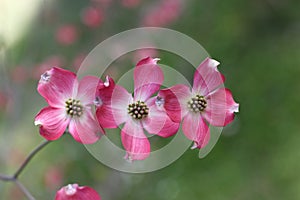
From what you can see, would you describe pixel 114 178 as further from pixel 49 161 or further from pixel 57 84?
pixel 57 84

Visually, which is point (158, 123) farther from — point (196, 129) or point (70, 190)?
point (70, 190)

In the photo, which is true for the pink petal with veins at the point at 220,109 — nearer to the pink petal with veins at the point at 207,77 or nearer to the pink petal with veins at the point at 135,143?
the pink petal with veins at the point at 207,77

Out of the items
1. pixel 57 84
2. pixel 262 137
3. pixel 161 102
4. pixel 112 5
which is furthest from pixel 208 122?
pixel 262 137

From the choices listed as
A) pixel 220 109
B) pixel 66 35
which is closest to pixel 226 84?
pixel 66 35

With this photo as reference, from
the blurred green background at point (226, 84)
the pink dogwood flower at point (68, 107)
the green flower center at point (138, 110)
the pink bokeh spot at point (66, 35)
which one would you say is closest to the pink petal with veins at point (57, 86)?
the pink dogwood flower at point (68, 107)

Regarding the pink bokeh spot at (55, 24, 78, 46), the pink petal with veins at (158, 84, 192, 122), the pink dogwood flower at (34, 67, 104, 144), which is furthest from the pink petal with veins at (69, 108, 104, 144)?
the pink bokeh spot at (55, 24, 78, 46)

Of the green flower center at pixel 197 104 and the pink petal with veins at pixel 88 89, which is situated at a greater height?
the green flower center at pixel 197 104
